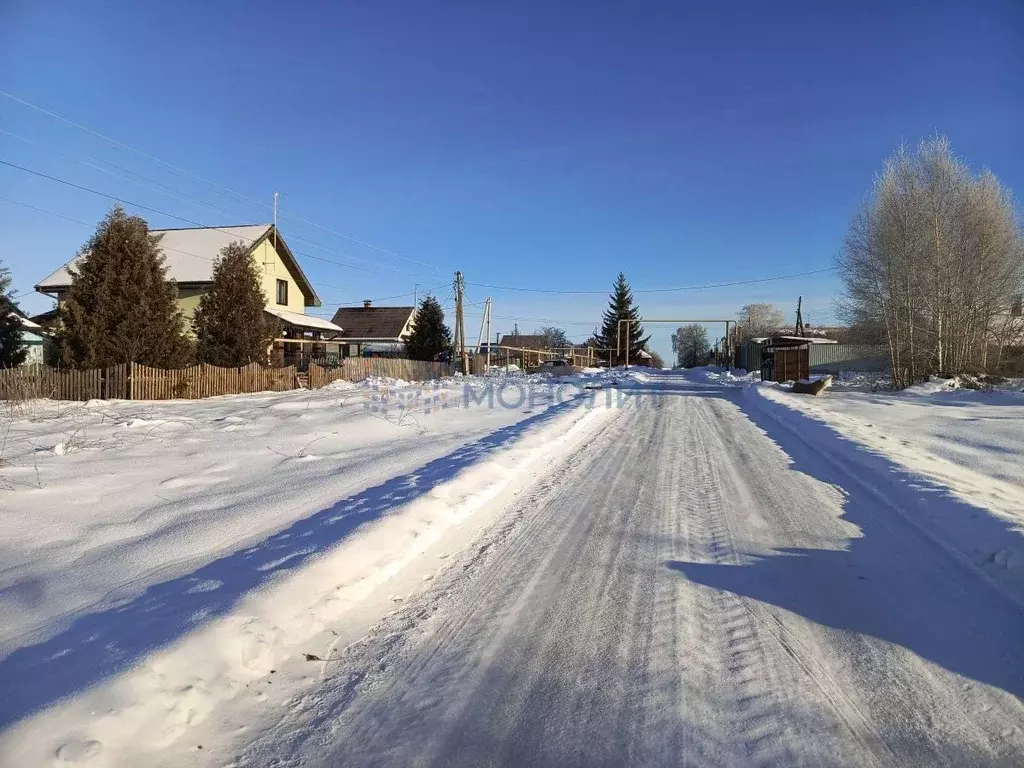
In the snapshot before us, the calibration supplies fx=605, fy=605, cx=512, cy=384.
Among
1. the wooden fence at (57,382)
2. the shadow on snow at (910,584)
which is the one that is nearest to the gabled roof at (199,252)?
the wooden fence at (57,382)

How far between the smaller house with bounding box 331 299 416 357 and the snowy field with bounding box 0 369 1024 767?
147ft

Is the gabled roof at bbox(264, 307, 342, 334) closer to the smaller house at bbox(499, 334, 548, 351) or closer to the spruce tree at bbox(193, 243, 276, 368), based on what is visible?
the spruce tree at bbox(193, 243, 276, 368)

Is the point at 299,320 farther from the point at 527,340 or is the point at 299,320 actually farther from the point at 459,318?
the point at 527,340

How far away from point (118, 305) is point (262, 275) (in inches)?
425

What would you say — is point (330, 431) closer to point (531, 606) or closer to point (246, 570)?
point (246, 570)

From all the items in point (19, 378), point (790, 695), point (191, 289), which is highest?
point (191, 289)

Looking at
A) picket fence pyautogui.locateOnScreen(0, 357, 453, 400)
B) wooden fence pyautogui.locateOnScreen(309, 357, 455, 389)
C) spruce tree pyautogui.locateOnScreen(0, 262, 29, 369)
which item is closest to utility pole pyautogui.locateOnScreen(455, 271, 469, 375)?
wooden fence pyautogui.locateOnScreen(309, 357, 455, 389)

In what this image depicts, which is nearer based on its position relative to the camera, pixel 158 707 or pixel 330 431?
pixel 158 707

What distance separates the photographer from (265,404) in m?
16.7

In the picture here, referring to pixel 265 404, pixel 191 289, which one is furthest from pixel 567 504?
pixel 191 289

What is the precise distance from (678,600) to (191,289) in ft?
100

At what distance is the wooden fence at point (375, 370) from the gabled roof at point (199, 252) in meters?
7.02

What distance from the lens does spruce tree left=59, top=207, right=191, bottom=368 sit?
707 inches

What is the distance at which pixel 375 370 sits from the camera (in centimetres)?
3100
